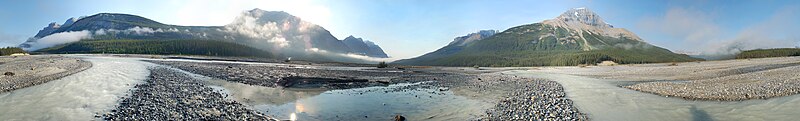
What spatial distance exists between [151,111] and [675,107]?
86.8 ft

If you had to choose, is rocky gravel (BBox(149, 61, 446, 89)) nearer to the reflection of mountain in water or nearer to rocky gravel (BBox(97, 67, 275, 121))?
the reflection of mountain in water

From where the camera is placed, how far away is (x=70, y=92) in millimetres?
22375

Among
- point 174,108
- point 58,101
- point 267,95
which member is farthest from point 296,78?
point 174,108

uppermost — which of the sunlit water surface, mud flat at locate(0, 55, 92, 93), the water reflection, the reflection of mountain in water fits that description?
mud flat at locate(0, 55, 92, 93)

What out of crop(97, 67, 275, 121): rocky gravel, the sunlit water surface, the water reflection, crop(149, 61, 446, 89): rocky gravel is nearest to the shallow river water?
the water reflection

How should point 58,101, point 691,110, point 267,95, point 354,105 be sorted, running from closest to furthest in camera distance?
point 58,101 → point 691,110 → point 354,105 → point 267,95

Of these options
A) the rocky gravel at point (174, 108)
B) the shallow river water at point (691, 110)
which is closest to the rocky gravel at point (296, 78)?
the rocky gravel at point (174, 108)

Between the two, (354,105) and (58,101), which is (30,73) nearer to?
(58,101)

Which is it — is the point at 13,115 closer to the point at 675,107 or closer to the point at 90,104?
the point at 90,104

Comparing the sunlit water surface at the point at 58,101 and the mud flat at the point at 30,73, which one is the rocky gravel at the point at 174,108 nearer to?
the sunlit water surface at the point at 58,101

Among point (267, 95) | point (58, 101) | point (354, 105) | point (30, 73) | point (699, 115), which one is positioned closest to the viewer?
point (58, 101)

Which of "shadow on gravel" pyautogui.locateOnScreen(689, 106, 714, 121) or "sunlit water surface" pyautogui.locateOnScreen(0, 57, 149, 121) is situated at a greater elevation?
"sunlit water surface" pyautogui.locateOnScreen(0, 57, 149, 121)

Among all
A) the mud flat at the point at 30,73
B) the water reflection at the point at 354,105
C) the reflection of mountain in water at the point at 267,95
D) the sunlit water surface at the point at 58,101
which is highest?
the mud flat at the point at 30,73

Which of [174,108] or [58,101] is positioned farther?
[58,101]
